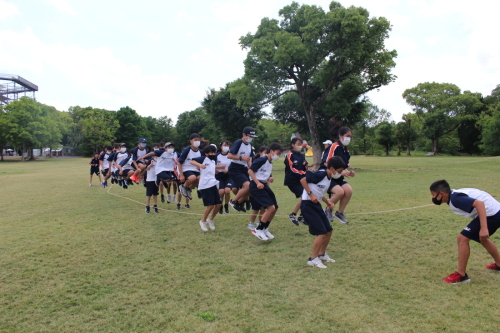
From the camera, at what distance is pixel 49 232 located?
8.22 metres

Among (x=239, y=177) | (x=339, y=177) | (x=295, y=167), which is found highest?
(x=295, y=167)

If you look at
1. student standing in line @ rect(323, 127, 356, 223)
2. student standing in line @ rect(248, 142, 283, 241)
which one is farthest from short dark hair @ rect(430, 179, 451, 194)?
student standing in line @ rect(248, 142, 283, 241)

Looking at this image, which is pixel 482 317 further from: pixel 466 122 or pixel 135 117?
pixel 135 117

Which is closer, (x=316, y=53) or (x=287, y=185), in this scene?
(x=287, y=185)

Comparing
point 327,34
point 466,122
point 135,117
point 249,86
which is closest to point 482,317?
point 327,34

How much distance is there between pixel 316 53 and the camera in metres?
26.2

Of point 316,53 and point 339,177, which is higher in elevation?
point 316,53

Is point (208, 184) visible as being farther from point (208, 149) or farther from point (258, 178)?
point (258, 178)

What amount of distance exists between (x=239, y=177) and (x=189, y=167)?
169cm

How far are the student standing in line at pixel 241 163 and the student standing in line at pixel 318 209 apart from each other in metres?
2.97

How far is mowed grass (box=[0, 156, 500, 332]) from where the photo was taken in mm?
3939

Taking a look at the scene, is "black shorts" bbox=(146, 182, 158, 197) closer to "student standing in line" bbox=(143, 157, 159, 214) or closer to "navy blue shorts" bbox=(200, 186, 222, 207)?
"student standing in line" bbox=(143, 157, 159, 214)

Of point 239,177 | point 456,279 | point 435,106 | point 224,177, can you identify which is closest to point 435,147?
point 435,106

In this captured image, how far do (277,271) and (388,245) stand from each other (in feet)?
8.29
